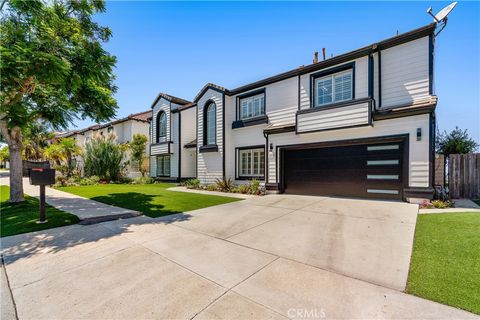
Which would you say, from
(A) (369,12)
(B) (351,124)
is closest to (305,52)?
(A) (369,12)

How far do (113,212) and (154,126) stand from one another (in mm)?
12583

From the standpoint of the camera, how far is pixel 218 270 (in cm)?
316

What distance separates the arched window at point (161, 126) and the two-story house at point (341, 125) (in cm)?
602

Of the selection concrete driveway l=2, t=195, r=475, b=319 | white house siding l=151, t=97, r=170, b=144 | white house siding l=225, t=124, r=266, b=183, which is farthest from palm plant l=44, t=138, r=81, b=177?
concrete driveway l=2, t=195, r=475, b=319

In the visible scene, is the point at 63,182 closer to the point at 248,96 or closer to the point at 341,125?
the point at 248,96

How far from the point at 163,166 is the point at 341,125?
46.9 feet

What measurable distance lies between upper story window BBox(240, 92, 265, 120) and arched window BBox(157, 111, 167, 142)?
7.64 meters

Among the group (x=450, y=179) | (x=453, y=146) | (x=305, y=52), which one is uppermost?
(x=305, y=52)

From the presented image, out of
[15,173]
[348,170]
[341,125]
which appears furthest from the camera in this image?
[348,170]

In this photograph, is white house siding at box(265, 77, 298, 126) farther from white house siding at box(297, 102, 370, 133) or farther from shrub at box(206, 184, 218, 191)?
shrub at box(206, 184, 218, 191)

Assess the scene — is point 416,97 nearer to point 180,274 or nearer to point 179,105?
point 180,274

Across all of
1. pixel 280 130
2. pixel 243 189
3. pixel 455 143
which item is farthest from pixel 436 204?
pixel 243 189

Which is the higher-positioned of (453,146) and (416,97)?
(416,97)

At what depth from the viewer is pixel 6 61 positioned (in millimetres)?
4691
